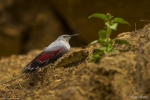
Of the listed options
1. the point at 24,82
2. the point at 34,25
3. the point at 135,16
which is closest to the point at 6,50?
the point at 34,25

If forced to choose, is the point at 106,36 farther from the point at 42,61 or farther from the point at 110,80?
the point at 42,61

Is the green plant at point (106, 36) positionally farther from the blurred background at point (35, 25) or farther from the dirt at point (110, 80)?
the blurred background at point (35, 25)

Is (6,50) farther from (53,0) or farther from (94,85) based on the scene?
(94,85)

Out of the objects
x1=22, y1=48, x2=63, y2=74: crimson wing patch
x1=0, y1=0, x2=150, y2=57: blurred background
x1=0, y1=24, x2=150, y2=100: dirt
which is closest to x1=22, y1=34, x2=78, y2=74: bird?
x1=22, y1=48, x2=63, y2=74: crimson wing patch

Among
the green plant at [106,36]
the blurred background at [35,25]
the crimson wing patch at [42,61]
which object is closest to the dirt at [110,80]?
the green plant at [106,36]

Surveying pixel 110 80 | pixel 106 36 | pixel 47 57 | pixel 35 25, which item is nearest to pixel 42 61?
pixel 47 57

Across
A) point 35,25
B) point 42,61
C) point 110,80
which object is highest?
point 35,25

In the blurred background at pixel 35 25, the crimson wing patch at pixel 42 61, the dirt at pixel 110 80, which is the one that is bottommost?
the dirt at pixel 110 80

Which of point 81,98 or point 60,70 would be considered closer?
point 81,98

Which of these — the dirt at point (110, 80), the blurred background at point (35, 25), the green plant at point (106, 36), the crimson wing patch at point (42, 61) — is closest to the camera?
the dirt at point (110, 80)

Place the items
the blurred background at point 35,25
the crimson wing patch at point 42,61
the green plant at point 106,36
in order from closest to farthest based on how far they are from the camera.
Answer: the green plant at point 106,36 → the crimson wing patch at point 42,61 → the blurred background at point 35,25

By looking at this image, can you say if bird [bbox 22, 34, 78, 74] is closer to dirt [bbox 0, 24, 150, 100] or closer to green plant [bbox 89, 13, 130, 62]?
dirt [bbox 0, 24, 150, 100]
